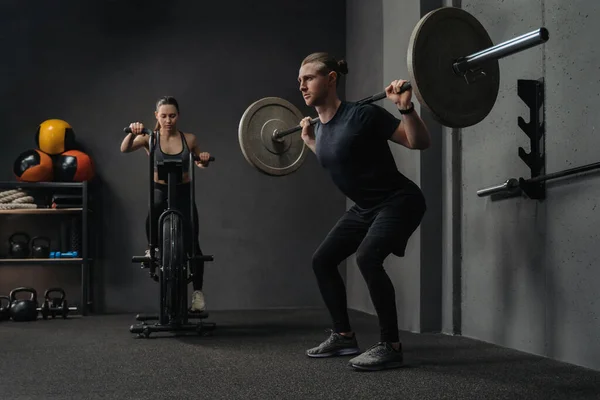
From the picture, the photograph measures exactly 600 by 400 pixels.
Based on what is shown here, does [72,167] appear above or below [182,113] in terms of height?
below

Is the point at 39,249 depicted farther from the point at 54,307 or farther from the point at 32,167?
the point at 32,167

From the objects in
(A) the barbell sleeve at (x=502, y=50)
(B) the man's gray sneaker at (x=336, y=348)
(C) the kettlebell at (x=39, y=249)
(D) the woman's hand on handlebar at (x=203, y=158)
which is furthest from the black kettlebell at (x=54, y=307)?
(A) the barbell sleeve at (x=502, y=50)

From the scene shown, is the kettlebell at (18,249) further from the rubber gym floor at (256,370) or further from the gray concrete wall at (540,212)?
the gray concrete wall at (540,212)

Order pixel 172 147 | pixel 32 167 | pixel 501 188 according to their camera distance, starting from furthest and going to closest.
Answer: pixel 32 167 < pixel 172 147 < pixel 501 188

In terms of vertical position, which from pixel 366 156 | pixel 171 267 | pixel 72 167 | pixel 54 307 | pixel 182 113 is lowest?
pixel 54 307

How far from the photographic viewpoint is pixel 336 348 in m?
3.01

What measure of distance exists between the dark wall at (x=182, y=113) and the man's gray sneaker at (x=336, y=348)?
2822 mm

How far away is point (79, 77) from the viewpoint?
5805 millimetres

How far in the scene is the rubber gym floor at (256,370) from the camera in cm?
225

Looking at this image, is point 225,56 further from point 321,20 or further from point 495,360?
point 495,360

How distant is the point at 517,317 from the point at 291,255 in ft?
9.67

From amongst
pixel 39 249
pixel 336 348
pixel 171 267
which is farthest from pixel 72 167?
pixel 336 348

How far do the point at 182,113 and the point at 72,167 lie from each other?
102 centimetres

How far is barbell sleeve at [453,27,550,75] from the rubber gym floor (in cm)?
107
